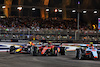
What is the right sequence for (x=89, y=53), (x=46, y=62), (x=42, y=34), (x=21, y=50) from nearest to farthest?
1. (x=46, y=62)
2. (x=89, y=53)
3. (x=21, y=50)
4. (x=42, y=34)

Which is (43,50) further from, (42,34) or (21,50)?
(42,34)

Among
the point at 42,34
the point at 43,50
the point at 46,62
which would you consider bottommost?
the point at 46,62

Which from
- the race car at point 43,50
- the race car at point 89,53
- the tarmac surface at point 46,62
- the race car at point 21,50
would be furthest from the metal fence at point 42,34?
the tarmac surface at point 46,62

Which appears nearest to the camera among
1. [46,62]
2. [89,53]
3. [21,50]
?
[46,62]

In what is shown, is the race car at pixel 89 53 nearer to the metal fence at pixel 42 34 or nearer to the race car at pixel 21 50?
the race car at pixel 21 50

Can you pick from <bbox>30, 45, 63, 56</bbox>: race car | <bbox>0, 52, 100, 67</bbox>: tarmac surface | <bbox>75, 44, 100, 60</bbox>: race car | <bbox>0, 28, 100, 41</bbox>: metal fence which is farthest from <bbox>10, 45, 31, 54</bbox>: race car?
<bbox>0, 28, 100, 41</bbox>: metal fence

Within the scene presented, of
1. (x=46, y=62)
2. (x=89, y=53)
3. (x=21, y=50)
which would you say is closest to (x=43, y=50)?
(x=21, y=50)

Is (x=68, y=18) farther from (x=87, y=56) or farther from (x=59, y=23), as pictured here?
(x=87, y=56)

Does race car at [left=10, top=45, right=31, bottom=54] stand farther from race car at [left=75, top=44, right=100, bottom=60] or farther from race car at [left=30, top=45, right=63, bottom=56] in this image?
race car at [left=75, top=44, right=100, bottom=60]

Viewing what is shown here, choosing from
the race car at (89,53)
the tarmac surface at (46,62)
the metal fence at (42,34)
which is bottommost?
the tarmac surface at (46,62)

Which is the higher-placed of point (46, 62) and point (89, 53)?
point (89, 53)

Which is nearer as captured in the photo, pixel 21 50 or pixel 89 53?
pixel 89 53

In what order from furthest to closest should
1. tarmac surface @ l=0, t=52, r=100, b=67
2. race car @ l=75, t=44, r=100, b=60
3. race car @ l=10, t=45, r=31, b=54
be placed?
1. race car @ l=10, t=45, r=31, b=54
2. race car @ l=75, t=44, r=100, b=60
3. tarmac surface @ l=0, t=52, r=100, b=67

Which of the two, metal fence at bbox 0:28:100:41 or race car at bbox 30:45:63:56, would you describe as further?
metal fence at bbox 0:28:100:41
